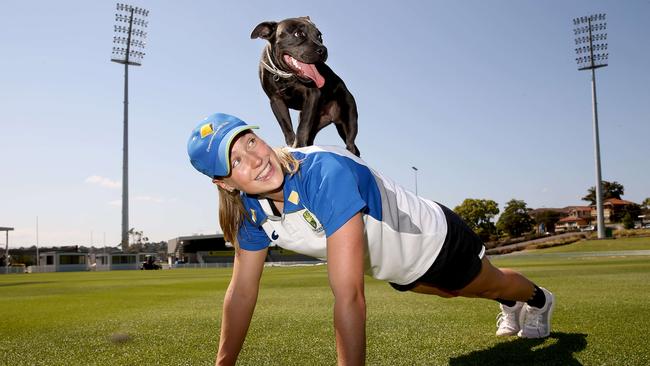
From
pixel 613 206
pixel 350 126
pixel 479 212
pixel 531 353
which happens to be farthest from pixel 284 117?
pixel 613 206

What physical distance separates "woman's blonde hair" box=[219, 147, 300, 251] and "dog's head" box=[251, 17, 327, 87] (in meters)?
0.61

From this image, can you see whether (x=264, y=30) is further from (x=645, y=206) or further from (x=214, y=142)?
(x=645, y=206)

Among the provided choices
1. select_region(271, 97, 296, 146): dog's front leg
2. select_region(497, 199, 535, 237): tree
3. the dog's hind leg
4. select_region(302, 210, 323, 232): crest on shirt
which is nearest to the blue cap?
select_region(302, 210, 323, 232): crest on shirt

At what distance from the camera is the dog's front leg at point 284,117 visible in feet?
11.2

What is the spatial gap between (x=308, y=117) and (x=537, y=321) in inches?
104

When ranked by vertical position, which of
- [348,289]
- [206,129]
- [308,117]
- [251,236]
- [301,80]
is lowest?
[348,289]

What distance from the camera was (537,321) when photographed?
4164 mm

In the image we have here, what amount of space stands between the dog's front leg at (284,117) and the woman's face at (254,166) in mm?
861

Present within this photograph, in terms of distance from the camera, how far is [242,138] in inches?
102

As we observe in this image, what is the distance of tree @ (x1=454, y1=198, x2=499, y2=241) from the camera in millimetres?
86500

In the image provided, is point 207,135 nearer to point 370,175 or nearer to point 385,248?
point 370,175

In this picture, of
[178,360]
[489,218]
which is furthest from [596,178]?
[178,360]

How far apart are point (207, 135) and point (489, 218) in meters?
92.0

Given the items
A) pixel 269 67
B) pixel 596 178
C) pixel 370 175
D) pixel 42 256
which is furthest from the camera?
pixel 42 256
